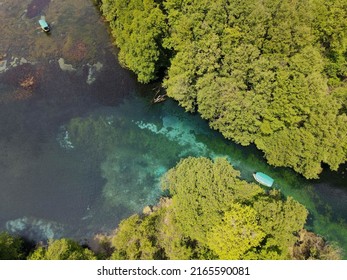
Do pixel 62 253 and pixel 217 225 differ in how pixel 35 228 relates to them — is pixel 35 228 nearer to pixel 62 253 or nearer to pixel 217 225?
pixel 62 253

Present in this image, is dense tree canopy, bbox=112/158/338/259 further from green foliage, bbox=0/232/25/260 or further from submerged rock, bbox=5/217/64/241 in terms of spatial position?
green foliage, bbox=0/232/25/260

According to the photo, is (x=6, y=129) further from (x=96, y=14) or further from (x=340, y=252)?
(x=340, y=252)

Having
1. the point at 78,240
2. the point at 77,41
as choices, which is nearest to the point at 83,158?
the point at 78,240

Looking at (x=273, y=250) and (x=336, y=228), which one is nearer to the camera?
(x=273, y=250)

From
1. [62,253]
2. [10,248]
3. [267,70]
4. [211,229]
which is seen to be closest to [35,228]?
[10,248]

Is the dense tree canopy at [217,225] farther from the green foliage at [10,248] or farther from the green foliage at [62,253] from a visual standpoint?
the green foliage at [10,248]

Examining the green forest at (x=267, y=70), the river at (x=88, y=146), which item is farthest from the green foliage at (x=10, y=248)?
the green forest at (x=267, y=70)
